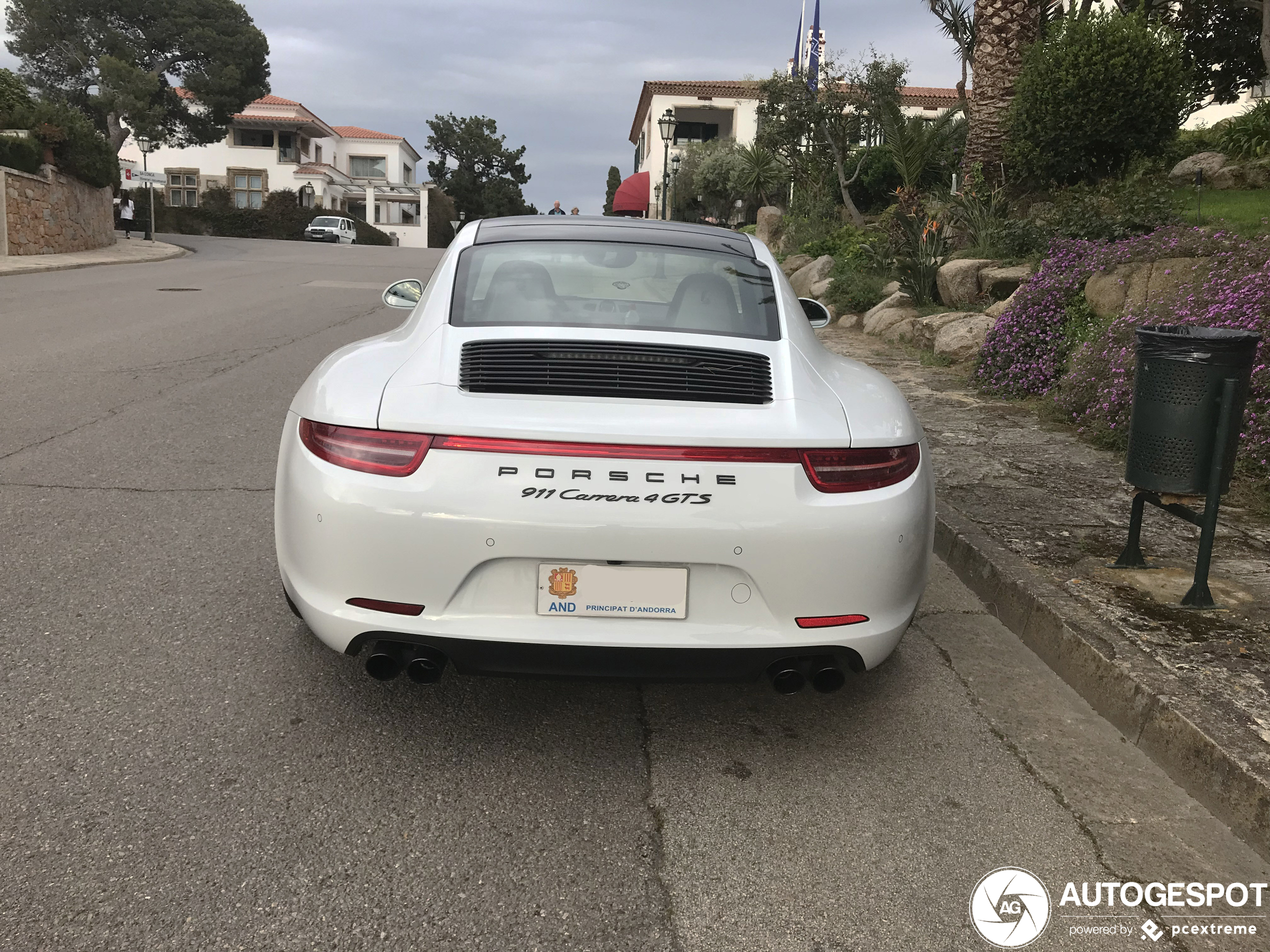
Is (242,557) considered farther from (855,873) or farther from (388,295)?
(855,873)

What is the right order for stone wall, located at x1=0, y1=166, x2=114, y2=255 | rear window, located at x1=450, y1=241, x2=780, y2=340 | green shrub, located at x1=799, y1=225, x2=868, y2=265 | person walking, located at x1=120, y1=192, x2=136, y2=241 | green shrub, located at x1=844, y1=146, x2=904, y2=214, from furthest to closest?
person walking, located at x1=120, y1=192, x2=136, y2=241
stone wall, located at x1=0, y1=166, x2=114, y2=255
green shrub, located at x1=844, y1=146, x2=904, y2=214
green shrub, located at x1=799, y1=225, x2=868, y2=265
rear window, located at x1=450, y1=241, x2=780, y2=340

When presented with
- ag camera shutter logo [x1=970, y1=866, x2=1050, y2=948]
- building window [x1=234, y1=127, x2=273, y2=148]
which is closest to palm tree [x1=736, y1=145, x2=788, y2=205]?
ag camera shutter logo [x1=970, y1=866, x2=1050, y2=948]

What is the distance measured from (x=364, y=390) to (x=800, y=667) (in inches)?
54.6

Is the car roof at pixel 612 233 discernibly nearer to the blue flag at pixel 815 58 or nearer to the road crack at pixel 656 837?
the road crack at pixel 656 837

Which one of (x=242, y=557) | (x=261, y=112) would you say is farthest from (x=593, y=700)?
(x=261, y=112)

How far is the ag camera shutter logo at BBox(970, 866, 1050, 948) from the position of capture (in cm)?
234

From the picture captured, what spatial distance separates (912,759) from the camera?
310cm

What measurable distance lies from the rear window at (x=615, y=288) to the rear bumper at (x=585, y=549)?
2.50ft

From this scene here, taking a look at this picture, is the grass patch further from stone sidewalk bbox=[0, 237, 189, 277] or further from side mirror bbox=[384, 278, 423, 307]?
stone sidewalk bbox=[0, 237, 189, 277]

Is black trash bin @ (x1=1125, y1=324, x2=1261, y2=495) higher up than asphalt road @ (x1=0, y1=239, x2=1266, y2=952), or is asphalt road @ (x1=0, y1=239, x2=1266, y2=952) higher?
black trash bin @ (x1=1125, y1=324, x2=1261, y2=495)

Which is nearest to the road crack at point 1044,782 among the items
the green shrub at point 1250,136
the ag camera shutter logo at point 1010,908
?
the ag camera shutter logo at point 1010,908

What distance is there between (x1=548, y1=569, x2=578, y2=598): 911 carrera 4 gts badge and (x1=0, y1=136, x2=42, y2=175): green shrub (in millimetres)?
25655

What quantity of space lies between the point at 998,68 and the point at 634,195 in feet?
112

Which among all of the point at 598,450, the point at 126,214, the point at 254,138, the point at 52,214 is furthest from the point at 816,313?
the point at 254,138
